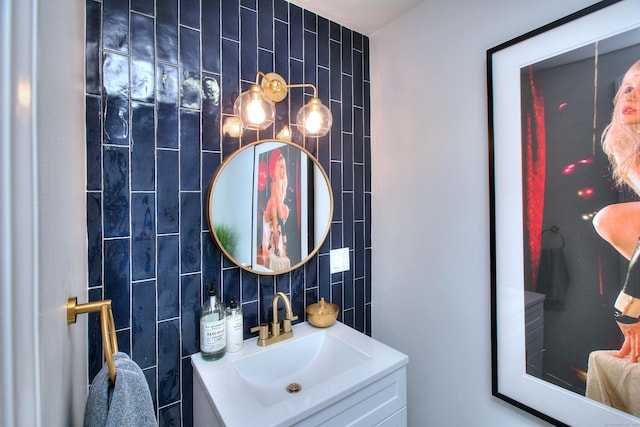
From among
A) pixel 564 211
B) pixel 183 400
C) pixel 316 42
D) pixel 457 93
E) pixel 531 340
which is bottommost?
pixel 183 400

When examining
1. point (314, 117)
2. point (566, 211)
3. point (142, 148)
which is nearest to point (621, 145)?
point (566, 211)

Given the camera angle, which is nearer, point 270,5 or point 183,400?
point 183,400

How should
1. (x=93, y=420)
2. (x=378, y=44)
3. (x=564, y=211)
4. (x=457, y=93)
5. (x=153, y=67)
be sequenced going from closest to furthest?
1. (x=93, y=420)
2. (x=564, y=211)
3. (x=153, y=67)
4. (x=457, y=93)
5. (x=378, y=44)

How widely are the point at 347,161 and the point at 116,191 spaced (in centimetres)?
99

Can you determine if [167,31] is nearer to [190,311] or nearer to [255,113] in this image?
[255,113]

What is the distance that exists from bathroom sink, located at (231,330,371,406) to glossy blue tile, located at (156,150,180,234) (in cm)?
54

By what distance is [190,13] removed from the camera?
1006mm

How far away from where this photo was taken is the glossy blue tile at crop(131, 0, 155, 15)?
2.98ft

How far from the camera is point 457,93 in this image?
43.8 inches

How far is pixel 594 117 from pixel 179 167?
1.30 meters

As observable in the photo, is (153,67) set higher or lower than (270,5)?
lower

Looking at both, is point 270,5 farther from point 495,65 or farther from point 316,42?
point 495,65

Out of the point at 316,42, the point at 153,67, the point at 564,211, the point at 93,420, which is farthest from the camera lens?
the point at 316,42

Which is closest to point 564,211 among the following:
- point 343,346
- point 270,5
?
point 343,346
